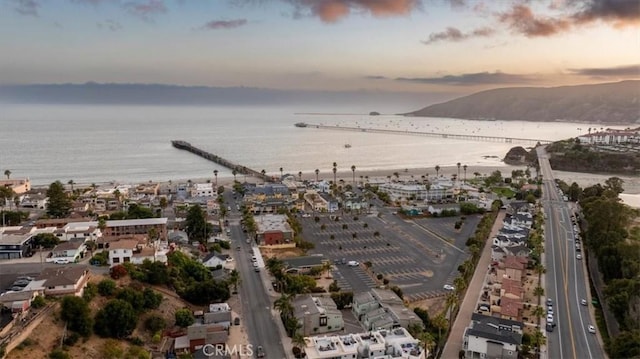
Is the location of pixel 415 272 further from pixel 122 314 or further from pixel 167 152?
pixel 167 152

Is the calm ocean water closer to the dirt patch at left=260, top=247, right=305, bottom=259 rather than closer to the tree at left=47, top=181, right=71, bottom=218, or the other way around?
the tree at left=47, top=181, right=71, bottom=218

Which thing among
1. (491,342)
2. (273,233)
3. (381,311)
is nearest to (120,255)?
(273,233)

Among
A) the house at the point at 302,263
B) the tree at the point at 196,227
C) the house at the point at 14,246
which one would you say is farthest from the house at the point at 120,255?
the house at the point at 302,263

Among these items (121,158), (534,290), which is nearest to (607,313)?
(534,290)

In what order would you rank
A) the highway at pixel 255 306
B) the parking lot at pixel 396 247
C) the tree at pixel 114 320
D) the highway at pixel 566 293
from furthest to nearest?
the parking lot at pixel 396 247 < the highway at pixel 255 306 < the highway at pixel 566 293 < the tree at pixel 114 320

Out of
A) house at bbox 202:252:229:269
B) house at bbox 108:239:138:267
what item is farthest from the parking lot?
house at bbox 108:239:138:267

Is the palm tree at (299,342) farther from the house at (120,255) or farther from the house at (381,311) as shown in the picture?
the house at (120,255)
